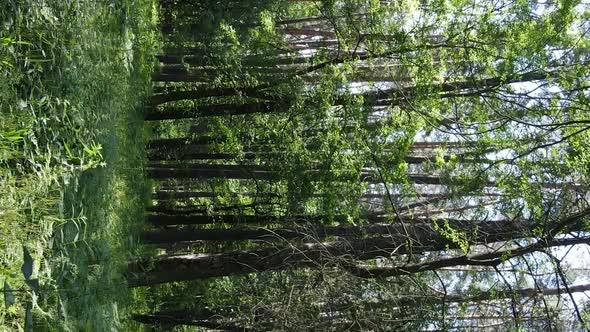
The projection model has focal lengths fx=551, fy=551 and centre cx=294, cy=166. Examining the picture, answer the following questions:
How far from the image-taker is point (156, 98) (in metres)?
9.86

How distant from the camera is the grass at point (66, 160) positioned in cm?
398

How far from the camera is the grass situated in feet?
13.0

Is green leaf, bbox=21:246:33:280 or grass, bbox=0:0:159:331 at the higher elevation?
grass, bbox=0:0:159:331

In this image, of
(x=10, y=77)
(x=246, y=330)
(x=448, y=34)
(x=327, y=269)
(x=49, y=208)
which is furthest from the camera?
(x=448, y=34)

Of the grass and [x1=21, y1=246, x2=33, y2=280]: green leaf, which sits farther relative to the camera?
the grass

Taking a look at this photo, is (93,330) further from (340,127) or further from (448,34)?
(448,34)

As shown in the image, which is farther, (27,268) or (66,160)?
(66,160)

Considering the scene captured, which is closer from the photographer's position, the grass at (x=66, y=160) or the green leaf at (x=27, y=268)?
the green leaf at (x=27, y=268)

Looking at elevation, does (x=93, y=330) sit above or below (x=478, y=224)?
below

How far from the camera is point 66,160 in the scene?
4.97 m

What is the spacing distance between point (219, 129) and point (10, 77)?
608 cm

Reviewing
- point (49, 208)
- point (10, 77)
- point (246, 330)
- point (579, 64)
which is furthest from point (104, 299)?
point (579, 64)

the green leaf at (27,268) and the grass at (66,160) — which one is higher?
the grass at (66,160)

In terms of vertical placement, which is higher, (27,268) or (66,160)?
(66,160)
